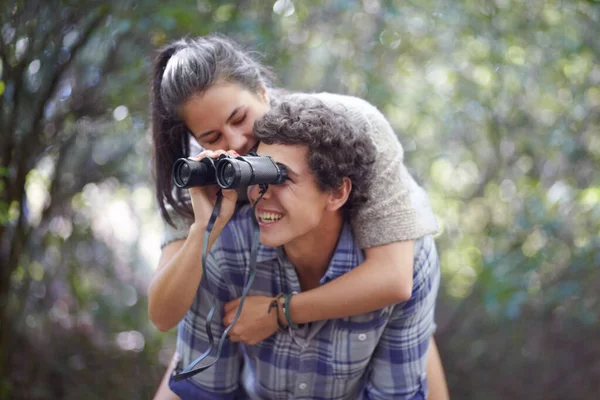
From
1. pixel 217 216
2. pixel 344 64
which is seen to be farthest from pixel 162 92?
pixel 344 64

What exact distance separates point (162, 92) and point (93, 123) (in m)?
1.54

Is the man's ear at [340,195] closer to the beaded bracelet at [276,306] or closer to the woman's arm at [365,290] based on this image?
the woman's arm at [365,290]

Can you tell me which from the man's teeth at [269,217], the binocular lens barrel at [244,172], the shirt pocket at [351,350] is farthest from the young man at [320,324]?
the binocular lens barrel at [244,172]

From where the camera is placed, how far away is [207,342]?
200 centimetres

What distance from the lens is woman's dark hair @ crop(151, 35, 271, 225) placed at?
72.5 inches

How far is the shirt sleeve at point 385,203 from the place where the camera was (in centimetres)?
188

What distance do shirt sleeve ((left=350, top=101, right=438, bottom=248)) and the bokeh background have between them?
3.86ft

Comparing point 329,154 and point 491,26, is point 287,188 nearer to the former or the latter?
point 329,154

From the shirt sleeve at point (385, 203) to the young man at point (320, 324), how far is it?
4 centimetres

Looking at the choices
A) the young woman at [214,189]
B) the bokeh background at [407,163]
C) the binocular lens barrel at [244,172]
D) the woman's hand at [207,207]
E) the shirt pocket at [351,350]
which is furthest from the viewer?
the bokeh background at [407,163]

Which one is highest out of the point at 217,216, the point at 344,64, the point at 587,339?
the point at 344,64

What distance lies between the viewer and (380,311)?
1930 mm

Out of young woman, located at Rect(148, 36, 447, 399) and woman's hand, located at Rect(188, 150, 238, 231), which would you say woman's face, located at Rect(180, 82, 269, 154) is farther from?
woman's hand, located at Rect(188, 150, 238, 231)

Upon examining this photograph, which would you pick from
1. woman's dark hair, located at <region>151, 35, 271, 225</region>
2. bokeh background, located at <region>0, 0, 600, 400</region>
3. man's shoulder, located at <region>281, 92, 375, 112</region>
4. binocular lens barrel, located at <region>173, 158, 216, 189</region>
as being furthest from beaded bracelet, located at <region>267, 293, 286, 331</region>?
bokeh background, located at <region>0, 0, 600, 400</region>
